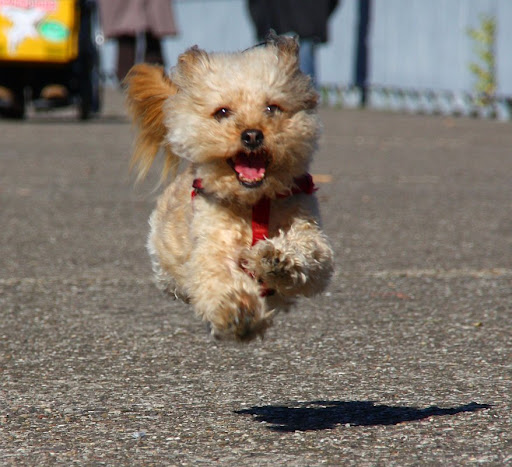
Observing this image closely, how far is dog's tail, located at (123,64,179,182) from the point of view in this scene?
4707mm

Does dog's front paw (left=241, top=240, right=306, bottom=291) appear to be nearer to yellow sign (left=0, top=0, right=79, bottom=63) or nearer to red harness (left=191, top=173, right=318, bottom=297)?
red harness (left=191, top=173, right=318, bottom=297)

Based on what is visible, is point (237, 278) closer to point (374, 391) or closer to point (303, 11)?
point (374, 391)

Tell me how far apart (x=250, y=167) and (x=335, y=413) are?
3.07 ft

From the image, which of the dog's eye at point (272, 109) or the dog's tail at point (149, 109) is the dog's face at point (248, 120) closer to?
the dog's eye at point (272, 109)

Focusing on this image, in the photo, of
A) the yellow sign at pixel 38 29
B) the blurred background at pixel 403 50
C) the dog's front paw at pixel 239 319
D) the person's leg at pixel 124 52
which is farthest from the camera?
the blurred background at pixel 403 50

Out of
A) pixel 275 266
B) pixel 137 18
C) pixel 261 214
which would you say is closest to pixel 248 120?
pixel 261 214

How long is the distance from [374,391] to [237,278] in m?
1.03

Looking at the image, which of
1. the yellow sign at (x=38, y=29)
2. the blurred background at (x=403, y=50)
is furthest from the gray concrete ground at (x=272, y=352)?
the blurred background at (x=403, y=50)

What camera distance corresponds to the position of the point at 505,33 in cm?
2092

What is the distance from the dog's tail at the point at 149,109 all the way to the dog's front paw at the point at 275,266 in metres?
0.98

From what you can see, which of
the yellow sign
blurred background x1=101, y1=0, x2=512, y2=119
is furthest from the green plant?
the yellow sign

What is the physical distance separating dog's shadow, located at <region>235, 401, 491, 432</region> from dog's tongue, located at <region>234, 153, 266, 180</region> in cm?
84

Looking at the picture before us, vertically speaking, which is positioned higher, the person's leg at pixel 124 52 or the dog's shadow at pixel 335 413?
the dog's shadow at pixel 335 413

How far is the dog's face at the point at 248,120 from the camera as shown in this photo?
3.86 meters
